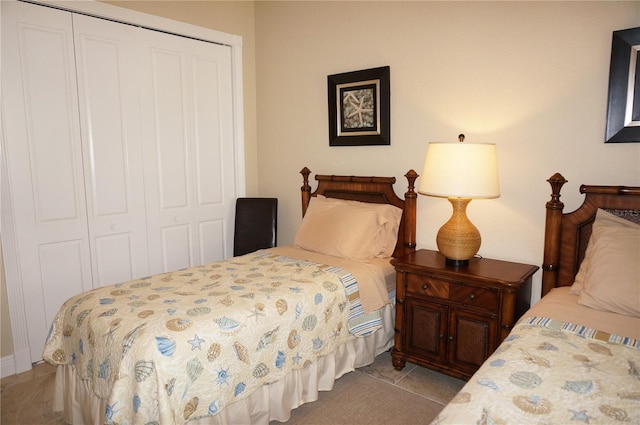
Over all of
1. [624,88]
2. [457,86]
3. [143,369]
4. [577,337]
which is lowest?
[143,369]

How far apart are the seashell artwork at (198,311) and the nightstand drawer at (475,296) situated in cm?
131

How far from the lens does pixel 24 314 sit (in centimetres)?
270

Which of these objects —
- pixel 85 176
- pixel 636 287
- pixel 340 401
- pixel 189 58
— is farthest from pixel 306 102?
pixel 636 287

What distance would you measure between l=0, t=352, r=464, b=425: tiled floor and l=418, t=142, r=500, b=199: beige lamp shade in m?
1.10

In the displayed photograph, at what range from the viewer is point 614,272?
1.81m

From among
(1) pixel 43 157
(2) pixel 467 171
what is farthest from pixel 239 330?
(1) pixel 43 157

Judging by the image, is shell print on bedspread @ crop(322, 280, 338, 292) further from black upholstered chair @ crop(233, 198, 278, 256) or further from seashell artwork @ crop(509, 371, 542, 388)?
black upholstered chair @ crop(233, 198, 278, 256)

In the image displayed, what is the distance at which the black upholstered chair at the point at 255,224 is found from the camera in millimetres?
3521

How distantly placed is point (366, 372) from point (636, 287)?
4.88ft

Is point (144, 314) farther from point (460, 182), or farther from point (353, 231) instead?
point (460, 182)

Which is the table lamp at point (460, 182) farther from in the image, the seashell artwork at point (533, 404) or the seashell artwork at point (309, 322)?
the seashell artwork at point (533, 404)

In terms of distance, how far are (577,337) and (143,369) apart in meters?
1.60

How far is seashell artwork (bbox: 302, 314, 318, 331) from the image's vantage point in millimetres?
2124

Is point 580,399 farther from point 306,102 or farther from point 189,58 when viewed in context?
point 189,58
